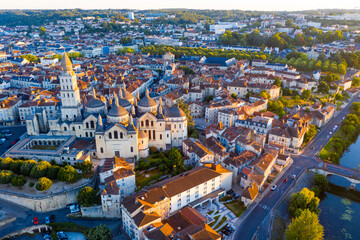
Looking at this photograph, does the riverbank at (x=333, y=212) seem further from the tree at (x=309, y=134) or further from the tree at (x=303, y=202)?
the tree at (x=309, y=134)

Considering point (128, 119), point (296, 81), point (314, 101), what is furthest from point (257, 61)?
point (128, 119)

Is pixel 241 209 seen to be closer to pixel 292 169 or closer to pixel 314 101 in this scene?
pixel 292 169

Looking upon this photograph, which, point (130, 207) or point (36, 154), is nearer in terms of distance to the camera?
point (130, 207)

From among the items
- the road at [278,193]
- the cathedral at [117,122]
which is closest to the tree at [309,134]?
the road at [278,193]

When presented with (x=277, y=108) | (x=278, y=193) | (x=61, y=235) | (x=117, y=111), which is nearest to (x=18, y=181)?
(x=61, y=235)

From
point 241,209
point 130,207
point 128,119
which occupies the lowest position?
point 241,209

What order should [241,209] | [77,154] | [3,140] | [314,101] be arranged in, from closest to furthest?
1. [241,209]
2. [77,154]
3. [3,140]
4. [314,101]

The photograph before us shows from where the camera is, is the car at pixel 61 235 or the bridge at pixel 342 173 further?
the bridge at pixel 342 173
